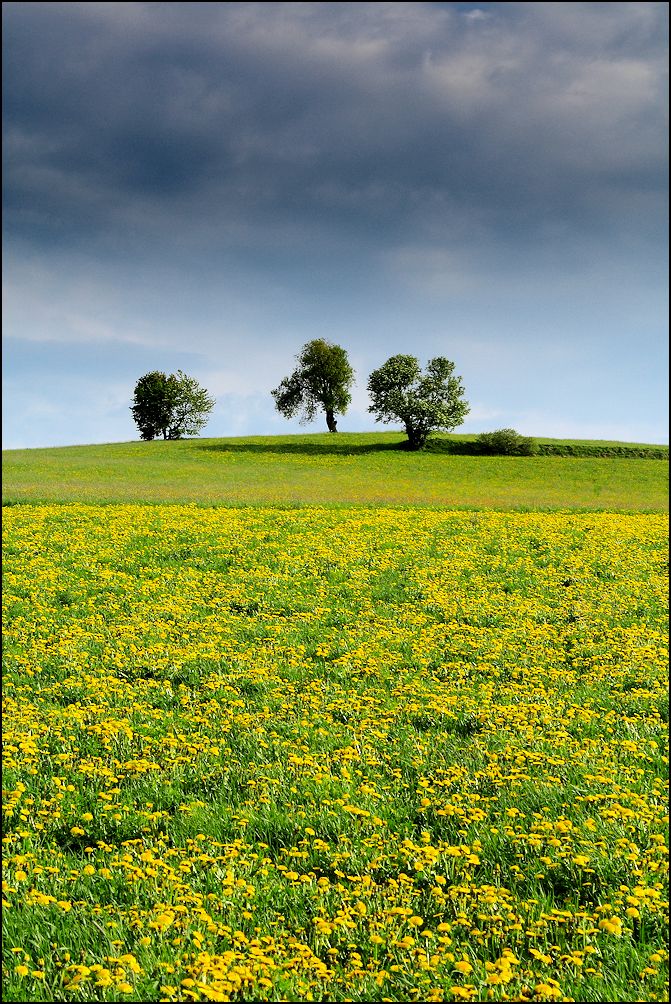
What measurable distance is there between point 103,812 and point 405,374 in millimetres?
79356

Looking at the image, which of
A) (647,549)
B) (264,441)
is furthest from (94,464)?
(647,549)

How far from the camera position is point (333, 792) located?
8016 millimetres

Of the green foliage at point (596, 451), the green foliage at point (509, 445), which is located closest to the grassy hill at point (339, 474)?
the green foliage at point (596, 451)

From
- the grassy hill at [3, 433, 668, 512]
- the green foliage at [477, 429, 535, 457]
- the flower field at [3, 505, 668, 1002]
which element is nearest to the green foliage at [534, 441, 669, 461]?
the grassy hill at [3, 433, 668, 512]

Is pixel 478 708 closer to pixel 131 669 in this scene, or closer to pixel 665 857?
pixel 665 857

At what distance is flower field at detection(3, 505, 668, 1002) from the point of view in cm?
540

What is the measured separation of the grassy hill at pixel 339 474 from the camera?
40875 mm

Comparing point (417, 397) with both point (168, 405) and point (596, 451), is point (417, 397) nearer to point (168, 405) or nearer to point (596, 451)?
point (596, 451)

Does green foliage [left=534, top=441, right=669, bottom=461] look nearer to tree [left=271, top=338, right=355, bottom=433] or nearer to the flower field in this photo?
tree [left=271, top=338, right=355, bottom=433]

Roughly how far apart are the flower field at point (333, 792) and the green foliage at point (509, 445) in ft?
219

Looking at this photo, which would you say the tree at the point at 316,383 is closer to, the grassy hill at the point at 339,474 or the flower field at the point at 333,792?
the grassy hill at the point at 339,474

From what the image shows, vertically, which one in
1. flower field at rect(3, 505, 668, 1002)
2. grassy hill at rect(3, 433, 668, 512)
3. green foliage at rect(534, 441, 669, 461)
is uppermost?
green foliage at rect(534, 441, 669, 461)

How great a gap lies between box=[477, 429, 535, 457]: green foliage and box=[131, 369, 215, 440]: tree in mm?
60250

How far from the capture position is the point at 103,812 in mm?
7570
